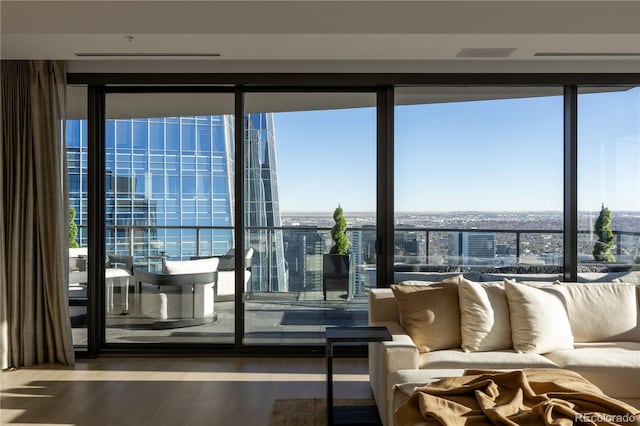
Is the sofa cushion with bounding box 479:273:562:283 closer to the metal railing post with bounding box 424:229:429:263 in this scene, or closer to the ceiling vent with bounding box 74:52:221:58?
the metal railing post with bounding box 424:229:429:263

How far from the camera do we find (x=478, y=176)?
5.46 metres

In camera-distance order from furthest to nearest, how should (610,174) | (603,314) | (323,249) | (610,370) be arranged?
(323,249) < (610,174) < (603,314) < (610,370)

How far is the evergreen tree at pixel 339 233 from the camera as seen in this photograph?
5516mm

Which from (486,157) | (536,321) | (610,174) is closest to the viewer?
(536,321)

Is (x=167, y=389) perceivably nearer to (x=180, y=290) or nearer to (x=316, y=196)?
(x=180, y=290)

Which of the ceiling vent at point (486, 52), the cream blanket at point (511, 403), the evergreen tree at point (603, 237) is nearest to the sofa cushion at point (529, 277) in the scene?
the evergreen tree at point (603, 237)

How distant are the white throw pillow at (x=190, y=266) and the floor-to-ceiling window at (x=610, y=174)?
135 inches

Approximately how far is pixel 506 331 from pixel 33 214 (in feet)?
13.3

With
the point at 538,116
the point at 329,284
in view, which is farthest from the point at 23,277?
the point at 538,116

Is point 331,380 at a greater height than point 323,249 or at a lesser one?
lesser

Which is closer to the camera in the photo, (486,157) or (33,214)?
(33,214)

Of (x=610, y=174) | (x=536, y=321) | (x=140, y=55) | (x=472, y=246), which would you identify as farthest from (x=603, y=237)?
(x=140, y=55)

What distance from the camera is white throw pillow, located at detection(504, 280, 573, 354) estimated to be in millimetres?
4074

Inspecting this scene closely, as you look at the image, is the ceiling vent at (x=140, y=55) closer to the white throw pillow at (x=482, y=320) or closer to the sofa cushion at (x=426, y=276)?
the sofa cushion at (x=426, y=276)
